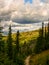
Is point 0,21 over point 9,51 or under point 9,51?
over

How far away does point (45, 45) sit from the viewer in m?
109

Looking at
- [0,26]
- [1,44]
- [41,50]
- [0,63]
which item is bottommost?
[41,50]

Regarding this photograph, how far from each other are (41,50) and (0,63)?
64409 mm

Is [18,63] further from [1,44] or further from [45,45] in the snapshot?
[45,45]

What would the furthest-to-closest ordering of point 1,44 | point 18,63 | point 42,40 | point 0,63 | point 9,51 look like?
point 42,40, point 9,51, point 18,63, point 1,44, point 0,63

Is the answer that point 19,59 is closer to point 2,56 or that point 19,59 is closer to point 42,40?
point 2,56

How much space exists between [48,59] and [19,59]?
25.9 feet

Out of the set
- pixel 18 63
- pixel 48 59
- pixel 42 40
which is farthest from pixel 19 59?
pixel 42 40

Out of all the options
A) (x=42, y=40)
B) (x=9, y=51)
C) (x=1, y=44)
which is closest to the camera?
(x=1, y=44)

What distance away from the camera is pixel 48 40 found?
10969cm

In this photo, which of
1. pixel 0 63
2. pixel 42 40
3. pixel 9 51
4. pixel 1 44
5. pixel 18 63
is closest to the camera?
pixel 0 63

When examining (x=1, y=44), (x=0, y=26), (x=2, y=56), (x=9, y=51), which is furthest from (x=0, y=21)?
(x=9, y=51)

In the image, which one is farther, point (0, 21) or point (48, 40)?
point (48, 40)

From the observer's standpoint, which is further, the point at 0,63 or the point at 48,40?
the point at 48,40
